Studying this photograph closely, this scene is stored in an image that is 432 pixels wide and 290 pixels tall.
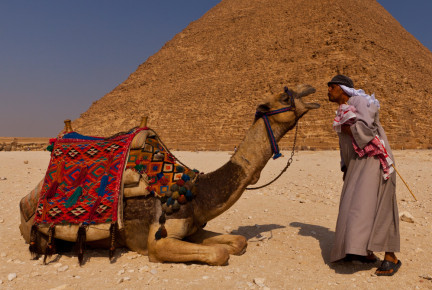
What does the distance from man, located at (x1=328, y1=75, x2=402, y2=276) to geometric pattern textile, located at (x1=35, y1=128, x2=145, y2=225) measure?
1.68 m

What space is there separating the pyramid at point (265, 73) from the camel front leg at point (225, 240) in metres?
25.7

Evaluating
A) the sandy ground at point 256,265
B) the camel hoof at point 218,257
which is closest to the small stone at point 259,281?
the sandy ground at point 256,265

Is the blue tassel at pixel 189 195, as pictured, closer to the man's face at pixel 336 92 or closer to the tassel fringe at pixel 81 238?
the tassel fringe at pixel 81 238

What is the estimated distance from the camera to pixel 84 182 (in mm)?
2914

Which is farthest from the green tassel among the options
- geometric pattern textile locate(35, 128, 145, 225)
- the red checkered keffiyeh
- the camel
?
the red checkered keffiyeh

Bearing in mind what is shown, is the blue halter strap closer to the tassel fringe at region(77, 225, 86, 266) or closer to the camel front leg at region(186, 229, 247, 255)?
the camel front leg at region(186, 229, 247, 255)

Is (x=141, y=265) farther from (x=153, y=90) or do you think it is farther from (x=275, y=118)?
(x=153, y=90)

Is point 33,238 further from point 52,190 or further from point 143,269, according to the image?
point 143,269

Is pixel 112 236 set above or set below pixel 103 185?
below

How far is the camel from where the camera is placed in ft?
7.98

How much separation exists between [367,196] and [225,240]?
1126 millimetres

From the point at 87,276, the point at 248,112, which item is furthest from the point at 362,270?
the point at 248,112

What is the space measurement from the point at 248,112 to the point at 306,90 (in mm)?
39257

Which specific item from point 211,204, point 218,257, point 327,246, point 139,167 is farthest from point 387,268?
point 139,167
